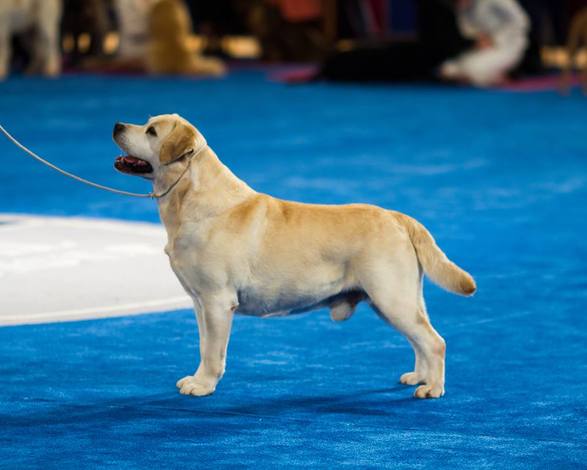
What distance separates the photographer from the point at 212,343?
4.76 meters

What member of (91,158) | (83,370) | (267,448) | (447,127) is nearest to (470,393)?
(267,448)

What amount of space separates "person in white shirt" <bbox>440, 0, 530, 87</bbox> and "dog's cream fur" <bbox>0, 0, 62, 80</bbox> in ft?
17.5

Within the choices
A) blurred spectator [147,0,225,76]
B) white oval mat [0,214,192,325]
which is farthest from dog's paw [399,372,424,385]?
blurred spectator [147,0,225,76]

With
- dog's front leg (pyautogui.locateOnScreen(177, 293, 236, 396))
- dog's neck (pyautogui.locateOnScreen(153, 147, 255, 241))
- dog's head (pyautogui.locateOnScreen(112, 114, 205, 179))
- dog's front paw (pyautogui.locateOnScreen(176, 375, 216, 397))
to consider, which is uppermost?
dog's head (pyautogui.locateOnScreen(112, 114, 205, 179))

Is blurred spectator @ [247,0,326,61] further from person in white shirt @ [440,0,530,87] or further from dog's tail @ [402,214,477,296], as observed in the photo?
dog's tail @ [402,214,477,296]

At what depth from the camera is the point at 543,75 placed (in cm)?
1966

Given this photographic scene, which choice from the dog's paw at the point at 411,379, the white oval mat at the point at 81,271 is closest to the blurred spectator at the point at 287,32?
the white oval mat at the point at 81,271

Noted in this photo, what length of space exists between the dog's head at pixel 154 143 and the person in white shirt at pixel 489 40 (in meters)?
13.5

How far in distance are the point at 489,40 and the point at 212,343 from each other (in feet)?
45.5

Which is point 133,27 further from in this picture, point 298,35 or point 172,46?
point 298,35

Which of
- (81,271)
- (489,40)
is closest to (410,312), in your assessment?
(81,271)

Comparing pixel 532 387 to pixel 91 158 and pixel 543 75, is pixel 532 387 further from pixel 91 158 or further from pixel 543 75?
pixel 543 75

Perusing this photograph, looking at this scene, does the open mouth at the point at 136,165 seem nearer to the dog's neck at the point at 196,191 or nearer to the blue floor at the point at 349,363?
the dog's neck at the point at 196,191

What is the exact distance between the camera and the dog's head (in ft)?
15.5
